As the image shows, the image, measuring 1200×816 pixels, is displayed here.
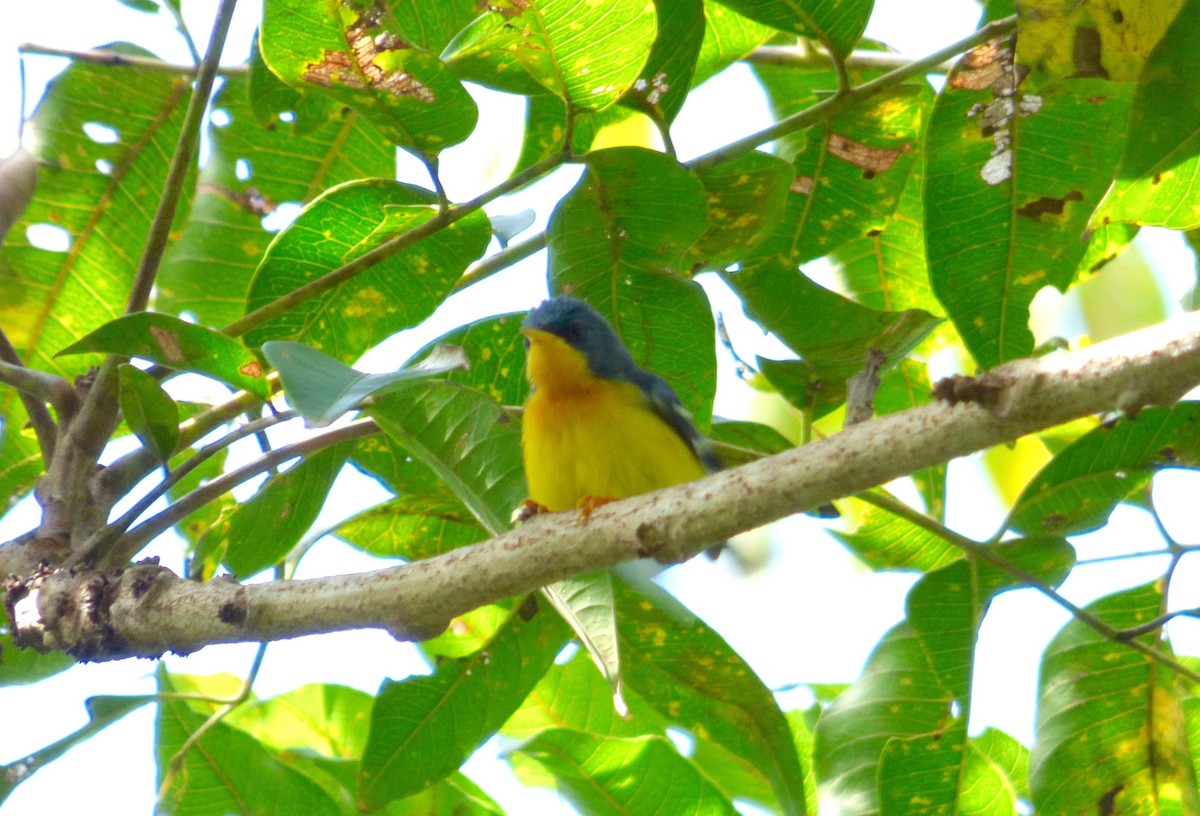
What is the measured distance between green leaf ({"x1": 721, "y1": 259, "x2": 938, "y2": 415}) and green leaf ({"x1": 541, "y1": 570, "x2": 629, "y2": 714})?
72 centimetres

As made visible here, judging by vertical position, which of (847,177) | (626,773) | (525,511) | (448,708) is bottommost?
(626,773)

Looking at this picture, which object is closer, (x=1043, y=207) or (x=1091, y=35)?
(x=1091, y=35)

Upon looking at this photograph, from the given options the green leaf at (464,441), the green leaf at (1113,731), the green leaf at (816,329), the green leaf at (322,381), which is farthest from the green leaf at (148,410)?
the green leaf at (1113,731)

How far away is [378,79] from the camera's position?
2.22 m

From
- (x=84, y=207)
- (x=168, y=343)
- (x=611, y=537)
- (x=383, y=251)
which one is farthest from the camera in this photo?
(x=84, y=207)

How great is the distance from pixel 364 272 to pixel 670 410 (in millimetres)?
1063

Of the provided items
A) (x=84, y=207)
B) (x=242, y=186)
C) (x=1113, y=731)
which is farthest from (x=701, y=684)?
(x=84, y=207)

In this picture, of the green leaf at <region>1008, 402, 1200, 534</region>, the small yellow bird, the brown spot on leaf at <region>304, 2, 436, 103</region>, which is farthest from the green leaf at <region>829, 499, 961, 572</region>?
the brown spot on leaf at <region>304, 2, 436, 103</region>

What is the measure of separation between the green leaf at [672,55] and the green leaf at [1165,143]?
3.01 ft

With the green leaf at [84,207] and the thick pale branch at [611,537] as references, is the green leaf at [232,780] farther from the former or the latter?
the green leaf at [84,207]

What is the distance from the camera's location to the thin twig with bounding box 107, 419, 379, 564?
2215mm

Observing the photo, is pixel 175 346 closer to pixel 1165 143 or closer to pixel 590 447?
pixel 590 447

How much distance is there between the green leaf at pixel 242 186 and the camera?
3298 mm

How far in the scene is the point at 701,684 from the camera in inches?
106
